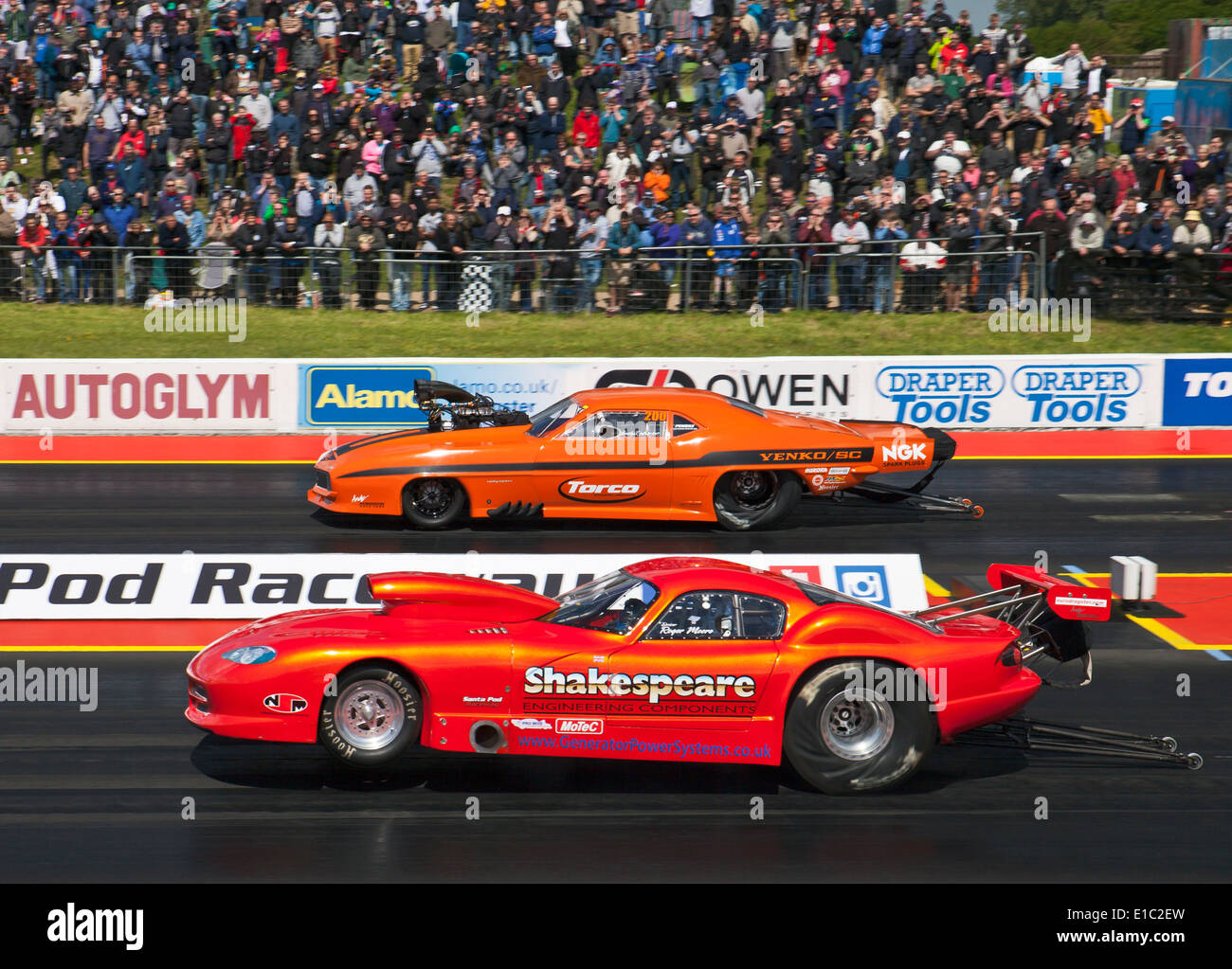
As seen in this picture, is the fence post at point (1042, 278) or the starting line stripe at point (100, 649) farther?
the fence post at point (1042, 278)

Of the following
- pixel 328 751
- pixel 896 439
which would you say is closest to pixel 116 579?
pixel 328 751

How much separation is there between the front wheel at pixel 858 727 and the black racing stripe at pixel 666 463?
5778 millimetres

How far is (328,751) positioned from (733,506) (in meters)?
6.56

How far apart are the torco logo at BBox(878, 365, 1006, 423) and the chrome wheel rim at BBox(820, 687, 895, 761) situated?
11160mm

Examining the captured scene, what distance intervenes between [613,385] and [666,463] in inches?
201

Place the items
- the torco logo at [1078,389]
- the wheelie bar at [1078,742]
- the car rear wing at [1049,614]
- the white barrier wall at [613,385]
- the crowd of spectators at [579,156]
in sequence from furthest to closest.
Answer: the crowd of spectators at [579,156] < the torco logo at [1078,389] < the white barrier wall at [613,385] < the car rear wing at [1049,614] < the wheelie bar at [1078,742]

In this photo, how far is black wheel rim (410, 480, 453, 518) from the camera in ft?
42.0

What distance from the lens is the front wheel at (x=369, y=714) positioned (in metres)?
6.90

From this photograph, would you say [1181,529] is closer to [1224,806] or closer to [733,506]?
[733,506]

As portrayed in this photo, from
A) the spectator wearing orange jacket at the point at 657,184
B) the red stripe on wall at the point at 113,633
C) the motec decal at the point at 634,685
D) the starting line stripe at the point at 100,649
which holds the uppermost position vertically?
the spectator wearing orange jacket at the point at 657,184

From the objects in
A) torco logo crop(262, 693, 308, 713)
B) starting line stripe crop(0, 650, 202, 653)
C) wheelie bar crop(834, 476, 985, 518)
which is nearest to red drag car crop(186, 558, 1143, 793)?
torco logo crop(262, 693, 308, 713)
